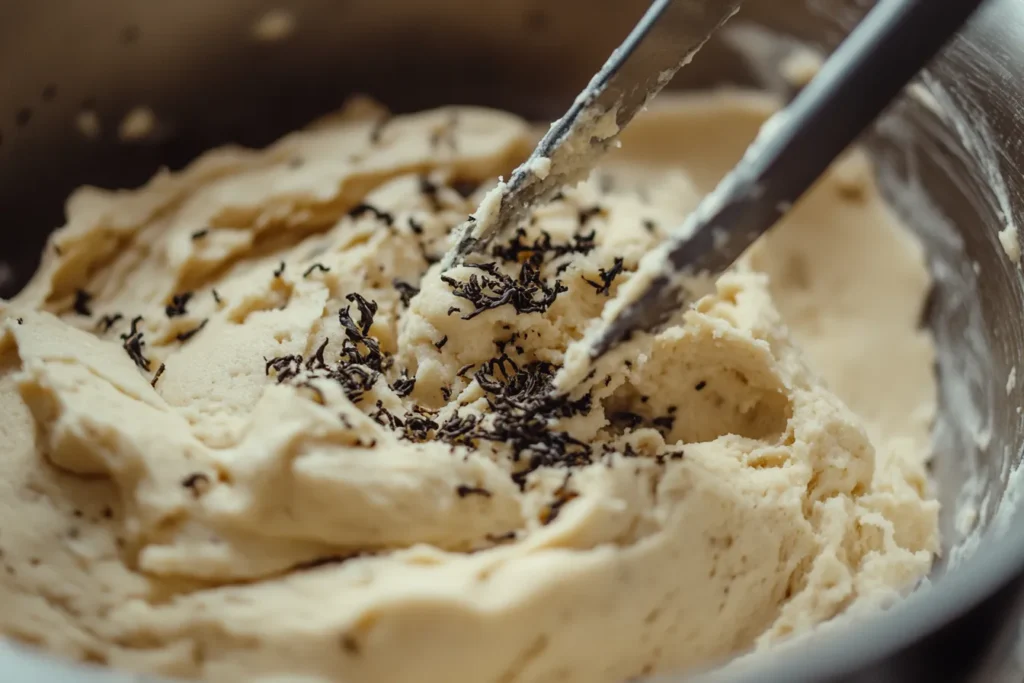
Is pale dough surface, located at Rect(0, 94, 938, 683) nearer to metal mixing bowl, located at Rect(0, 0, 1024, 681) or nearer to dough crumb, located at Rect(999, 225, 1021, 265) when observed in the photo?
metal mixing bowl, located at Rect(0, 0, 1024, 681)

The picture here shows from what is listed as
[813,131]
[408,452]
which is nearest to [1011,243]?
[813,131]

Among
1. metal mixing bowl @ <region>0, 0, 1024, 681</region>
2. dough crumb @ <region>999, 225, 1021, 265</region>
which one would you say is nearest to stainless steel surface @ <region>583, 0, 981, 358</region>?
metal mixing bowl @ <region>0, 0, 1024, 681</region>

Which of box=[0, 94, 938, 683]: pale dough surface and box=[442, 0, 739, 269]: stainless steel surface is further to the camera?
box=[442, 0, 739, 269]: stainless steel surface

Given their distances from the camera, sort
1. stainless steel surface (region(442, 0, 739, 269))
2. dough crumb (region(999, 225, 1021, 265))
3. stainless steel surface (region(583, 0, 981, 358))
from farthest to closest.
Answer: dough crumb (region(999, 225, 1021, 265))
stainless steel surface (region(442, 0, 739, 269))
stainless steel surface (region(583, 0, 981, 358))

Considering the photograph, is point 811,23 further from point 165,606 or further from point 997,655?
point 165,606

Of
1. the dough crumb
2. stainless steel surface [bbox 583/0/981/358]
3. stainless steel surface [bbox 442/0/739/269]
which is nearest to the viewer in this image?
stainless steel surface [bbox 583/0/981/358]
